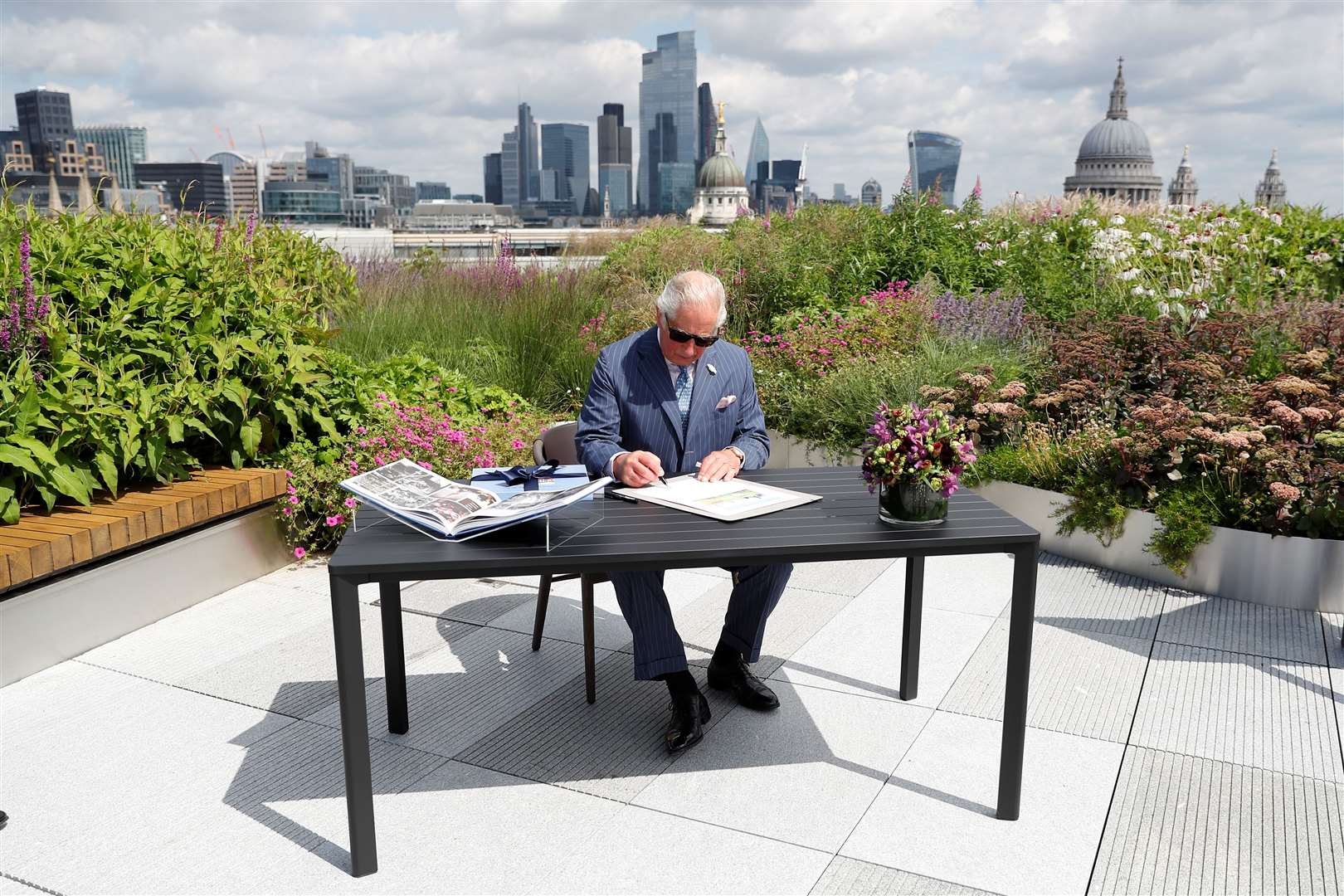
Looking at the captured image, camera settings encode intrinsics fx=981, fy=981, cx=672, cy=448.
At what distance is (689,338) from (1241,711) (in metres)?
1.96

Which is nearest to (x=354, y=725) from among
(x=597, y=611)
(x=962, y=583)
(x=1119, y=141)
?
(x=597, y=611)

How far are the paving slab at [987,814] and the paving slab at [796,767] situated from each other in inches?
2.5

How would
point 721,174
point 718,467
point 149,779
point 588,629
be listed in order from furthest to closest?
point 721,174 → point 588,629 → point 718,467 → point 149,779

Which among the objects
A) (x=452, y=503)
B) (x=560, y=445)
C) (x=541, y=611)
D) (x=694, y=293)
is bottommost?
(x=541, y=611)

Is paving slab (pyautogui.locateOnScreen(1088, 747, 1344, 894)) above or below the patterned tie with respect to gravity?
below

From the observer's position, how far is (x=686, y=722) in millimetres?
2666

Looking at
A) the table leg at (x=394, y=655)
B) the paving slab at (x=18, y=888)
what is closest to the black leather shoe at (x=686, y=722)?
the table leg at (x=394, y=655)

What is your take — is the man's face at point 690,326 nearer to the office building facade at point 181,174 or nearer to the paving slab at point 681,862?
the paving slab at point 681,862

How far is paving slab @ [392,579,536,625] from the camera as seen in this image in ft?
12.3

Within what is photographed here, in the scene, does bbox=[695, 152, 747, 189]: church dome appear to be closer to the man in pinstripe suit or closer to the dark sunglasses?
the man in pinstripe suit

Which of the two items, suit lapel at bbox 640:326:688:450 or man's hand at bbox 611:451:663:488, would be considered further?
suit lapel at bbox 640:326:688:450

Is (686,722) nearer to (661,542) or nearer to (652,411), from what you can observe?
(661,542)

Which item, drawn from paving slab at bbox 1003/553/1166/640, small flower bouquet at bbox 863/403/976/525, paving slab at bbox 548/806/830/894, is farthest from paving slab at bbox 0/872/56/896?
paving slab at bbox 1003/553/1166/640

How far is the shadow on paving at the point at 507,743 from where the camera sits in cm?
248
